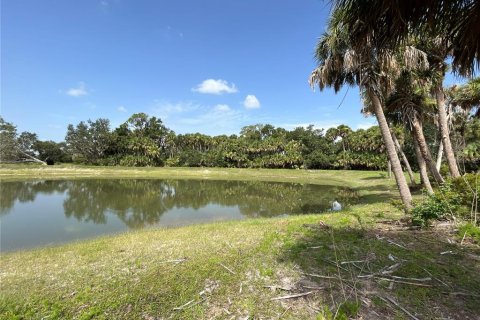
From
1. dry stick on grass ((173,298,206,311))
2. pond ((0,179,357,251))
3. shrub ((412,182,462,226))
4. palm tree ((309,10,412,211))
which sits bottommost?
pond ((0,179,357,251))

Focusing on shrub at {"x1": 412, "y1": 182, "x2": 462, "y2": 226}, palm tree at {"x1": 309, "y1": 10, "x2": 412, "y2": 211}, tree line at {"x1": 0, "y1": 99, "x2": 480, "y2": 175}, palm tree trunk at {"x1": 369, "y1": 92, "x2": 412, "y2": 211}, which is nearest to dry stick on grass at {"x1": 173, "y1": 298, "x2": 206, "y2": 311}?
shrub at {"x1": 412, "y1": 182, "x2": 462, "y2": 226}

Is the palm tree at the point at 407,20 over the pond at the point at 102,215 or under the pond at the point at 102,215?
over

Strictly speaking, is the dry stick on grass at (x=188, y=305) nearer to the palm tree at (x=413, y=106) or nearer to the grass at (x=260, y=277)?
Result: the grass at (x=260, y=277)

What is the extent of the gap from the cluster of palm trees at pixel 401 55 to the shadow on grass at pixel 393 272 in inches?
122

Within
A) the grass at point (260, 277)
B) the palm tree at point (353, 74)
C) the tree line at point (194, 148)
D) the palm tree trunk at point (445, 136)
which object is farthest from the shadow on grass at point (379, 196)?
the tree line at point (194, 148)

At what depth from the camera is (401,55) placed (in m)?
10.4

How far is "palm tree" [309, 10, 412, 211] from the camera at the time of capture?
10.2 meters

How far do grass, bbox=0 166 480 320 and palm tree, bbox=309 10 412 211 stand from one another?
3.95m

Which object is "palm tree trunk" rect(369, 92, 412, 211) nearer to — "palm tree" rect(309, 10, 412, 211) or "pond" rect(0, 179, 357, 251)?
"palm tree" rect(309, 10, 412, 211)

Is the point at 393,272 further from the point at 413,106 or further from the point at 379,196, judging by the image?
the point at 379,196

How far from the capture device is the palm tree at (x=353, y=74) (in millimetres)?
10180

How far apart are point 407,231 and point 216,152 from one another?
58.3 meters

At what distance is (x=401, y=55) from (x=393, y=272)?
913 centimetres

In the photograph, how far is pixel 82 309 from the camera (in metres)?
4.20
